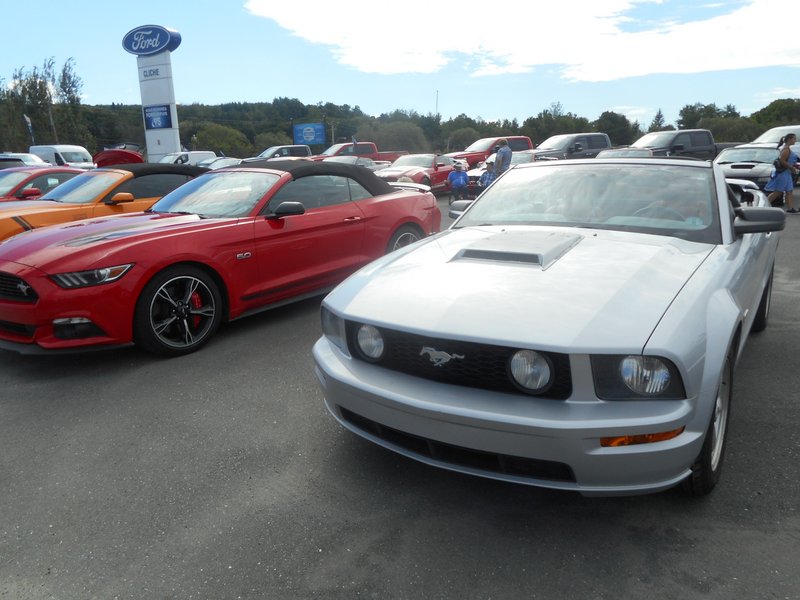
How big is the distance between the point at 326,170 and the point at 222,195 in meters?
1.04

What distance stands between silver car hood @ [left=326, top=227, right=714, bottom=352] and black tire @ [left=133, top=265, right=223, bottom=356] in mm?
1982

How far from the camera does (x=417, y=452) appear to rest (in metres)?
2.43

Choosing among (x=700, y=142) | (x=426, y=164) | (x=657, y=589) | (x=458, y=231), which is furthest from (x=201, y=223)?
(x=700, y=142)

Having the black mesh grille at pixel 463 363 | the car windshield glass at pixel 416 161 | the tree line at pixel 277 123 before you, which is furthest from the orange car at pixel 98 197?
the tree line at pixel 277 123

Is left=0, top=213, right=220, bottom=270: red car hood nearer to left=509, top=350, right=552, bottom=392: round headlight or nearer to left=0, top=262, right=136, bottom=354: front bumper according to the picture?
left=0, top=262, right=136, bottom=354: front bumper

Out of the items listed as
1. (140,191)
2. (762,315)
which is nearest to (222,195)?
(140,191)

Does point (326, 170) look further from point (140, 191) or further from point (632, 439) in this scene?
point (632, 439)

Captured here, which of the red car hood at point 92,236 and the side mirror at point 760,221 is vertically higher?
the red car hood at point 92,236

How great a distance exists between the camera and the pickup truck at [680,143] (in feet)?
57.7

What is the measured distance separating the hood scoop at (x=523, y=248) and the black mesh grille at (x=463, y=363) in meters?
0.66

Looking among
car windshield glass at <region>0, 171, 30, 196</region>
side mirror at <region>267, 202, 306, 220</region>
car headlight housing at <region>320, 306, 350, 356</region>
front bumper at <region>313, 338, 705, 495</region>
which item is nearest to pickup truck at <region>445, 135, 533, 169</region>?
car windshield glass at <region>0, 171, 30, 196</region>

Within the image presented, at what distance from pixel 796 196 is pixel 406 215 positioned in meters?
13.1

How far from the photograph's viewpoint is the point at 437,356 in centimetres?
233

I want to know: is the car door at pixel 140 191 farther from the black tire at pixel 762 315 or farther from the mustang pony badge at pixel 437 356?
the black tire at pixel 762 315
